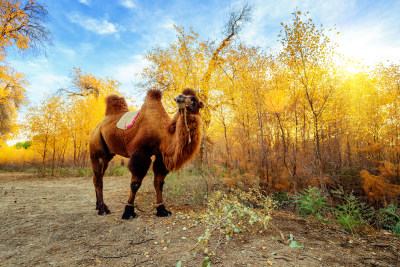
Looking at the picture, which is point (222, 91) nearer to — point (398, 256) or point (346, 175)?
point (346, 175)

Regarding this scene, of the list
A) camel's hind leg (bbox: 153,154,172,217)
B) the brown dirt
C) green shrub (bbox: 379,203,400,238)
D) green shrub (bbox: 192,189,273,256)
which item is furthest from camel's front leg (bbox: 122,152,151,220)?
green shrub (bbox: 379,203,400,238)

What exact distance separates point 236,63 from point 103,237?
10.1m

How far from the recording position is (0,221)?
3770 millimetres

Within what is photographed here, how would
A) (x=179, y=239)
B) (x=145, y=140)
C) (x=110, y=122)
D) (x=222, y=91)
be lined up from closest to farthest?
1. (x=179, y=239)
2. (x=145, y=140)
3. (x=110, y=122)
4. (x=222, y=91)

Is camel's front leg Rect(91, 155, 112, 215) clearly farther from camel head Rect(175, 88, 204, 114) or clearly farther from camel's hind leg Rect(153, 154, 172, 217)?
camel head Rect(175, 88, 204, 114)

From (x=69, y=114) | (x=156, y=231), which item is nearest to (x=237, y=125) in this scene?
(x=156, y=231)

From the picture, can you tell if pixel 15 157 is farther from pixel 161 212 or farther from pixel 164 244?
pixel 164 244

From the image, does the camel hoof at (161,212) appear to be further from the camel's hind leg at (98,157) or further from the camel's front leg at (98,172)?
the camel's hind leg at (98,157)

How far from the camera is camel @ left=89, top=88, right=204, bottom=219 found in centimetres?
339

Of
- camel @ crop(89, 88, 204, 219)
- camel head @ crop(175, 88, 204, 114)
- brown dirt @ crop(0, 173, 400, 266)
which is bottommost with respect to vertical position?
brown dirt @ crop(0, 173, 400, 266)

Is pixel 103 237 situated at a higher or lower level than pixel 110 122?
lower

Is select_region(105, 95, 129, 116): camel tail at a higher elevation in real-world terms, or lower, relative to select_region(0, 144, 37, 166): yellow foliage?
higher

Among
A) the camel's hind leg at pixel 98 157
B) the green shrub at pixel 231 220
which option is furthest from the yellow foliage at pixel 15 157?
the green shrub at pixel 231 220

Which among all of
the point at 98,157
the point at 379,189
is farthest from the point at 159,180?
the point at 379,189
